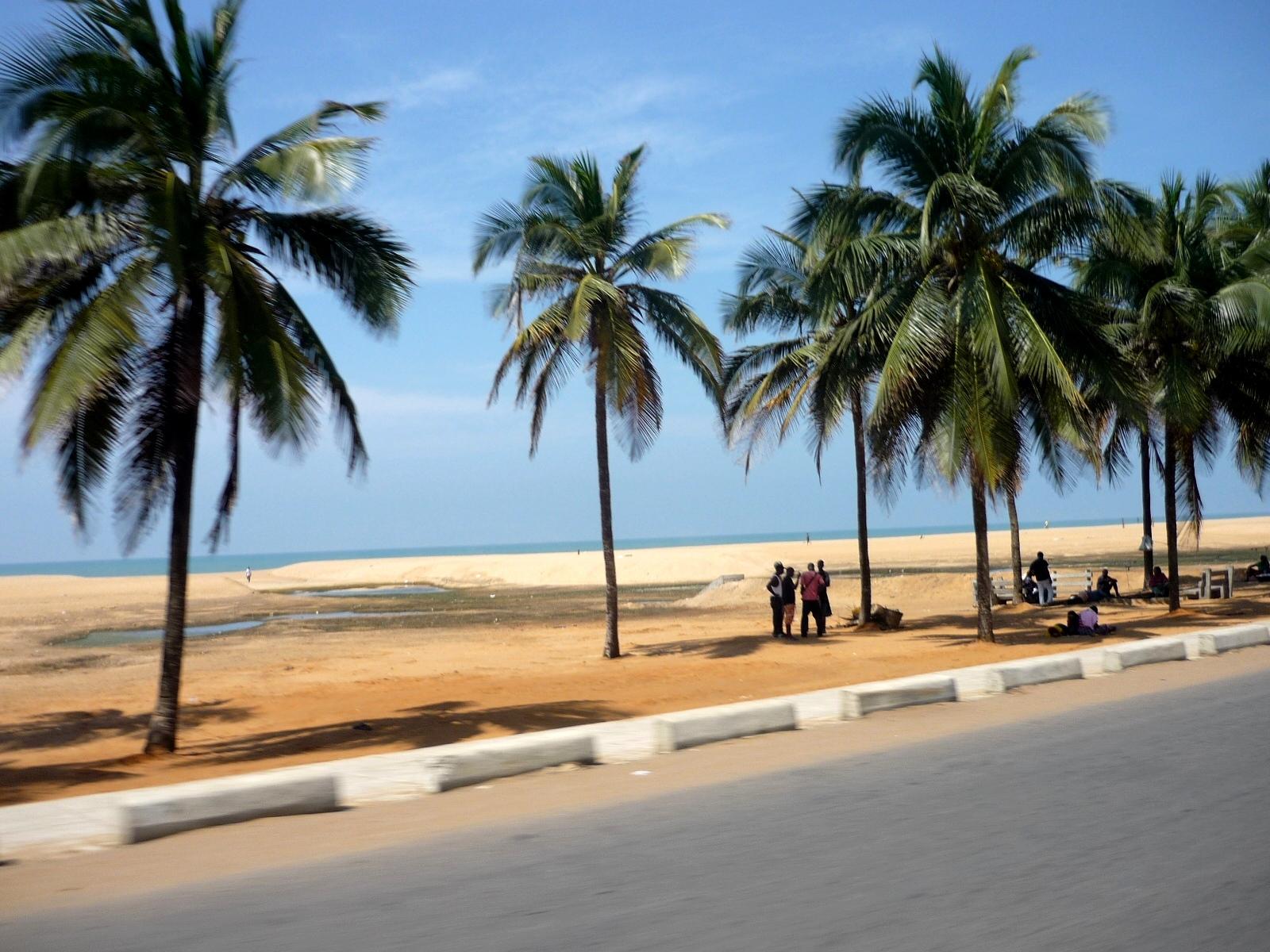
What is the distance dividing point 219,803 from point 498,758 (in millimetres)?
2149

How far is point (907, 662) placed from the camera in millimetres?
18422

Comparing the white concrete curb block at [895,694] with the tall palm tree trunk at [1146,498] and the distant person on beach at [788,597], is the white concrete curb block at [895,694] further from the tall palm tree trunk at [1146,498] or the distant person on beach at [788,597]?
the tall palm tree trunk at [1146,498]

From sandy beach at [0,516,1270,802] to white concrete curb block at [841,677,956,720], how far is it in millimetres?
3265

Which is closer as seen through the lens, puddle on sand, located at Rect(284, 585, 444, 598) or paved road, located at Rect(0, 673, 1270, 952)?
paved road, located at Rect(0, 673, 1270, 952)

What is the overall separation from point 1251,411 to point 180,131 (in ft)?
79.8

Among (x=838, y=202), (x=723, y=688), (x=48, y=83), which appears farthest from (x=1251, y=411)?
(x=48, y=83)

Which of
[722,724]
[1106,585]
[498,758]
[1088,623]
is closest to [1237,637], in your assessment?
[1088,623]

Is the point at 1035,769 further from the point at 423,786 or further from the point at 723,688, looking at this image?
the point at 723,688

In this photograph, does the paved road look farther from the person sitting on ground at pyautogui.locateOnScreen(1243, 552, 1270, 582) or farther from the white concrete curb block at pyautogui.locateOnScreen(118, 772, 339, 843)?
the person sitting on ground at pyautogui.locateOnScreen(1243, 552, 1270, 582)

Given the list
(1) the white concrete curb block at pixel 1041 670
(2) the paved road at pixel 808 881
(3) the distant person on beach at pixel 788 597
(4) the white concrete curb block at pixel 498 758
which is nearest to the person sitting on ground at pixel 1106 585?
(3) the distant person on beach at pixel 788 597

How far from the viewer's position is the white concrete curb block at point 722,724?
943 cm

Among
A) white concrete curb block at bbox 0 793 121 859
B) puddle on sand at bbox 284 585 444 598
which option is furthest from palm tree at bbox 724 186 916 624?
puddle on sand at bbox 284 585 444 598

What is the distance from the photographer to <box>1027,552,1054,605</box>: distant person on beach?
97.8 ft

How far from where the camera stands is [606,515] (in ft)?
69.3
